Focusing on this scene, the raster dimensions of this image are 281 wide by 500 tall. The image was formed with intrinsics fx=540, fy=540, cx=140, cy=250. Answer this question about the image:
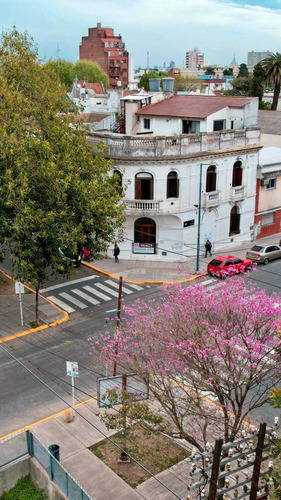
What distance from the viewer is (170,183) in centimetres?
3634

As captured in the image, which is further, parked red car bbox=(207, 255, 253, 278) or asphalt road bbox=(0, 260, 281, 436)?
parked red car bbox=(207, 255, 253, 278)

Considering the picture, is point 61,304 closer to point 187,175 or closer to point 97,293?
point 97,293

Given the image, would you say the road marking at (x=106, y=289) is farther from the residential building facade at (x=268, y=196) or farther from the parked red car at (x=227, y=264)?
the residential building facade at (x=268, y=196)

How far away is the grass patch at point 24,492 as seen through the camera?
53.4 ft

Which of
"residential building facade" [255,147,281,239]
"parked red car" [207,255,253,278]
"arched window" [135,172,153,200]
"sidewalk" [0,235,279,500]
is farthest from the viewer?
"residential building facade" [255,147,281,239]

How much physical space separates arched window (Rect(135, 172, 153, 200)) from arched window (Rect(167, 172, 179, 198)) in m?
1.23

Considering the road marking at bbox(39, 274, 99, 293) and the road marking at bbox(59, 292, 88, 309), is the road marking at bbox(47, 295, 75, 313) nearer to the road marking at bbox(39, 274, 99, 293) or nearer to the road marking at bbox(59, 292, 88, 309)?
the road marking at bbox(59, 292, 88, 309)

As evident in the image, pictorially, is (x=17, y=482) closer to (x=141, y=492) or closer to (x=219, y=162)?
(x=141, y=492)

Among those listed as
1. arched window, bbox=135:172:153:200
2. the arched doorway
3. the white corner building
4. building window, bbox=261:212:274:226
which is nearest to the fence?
the white corner building

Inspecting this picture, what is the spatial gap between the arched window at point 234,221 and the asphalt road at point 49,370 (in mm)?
13680

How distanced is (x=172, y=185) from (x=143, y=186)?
1.98 metres

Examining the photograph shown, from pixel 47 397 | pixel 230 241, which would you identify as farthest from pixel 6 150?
pixel 230 241

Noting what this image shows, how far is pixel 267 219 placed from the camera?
44344 millimetres

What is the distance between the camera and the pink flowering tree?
14.5 m
